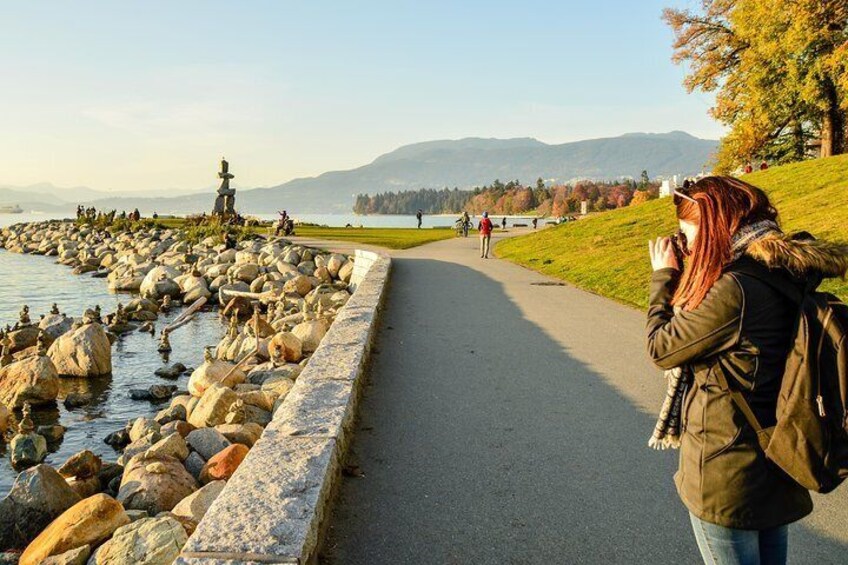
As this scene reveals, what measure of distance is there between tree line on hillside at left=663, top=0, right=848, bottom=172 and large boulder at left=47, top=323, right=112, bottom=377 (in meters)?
30.6

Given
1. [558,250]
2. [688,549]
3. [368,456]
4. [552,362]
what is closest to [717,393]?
[688,549]

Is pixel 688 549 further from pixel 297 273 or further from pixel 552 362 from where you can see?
pixel 297 273

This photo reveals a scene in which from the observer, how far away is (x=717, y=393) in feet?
8.49

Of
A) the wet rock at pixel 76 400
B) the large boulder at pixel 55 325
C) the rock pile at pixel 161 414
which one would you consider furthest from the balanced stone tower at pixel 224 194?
the wet rock at pixel 76 400

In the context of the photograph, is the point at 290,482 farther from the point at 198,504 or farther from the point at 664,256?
the point at 664,256

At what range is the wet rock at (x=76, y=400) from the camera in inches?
447

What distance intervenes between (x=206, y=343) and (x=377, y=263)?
16.7 feet

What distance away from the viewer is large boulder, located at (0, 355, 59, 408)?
11211mm

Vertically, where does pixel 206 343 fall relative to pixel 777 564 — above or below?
below

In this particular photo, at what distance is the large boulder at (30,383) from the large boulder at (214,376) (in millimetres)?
3230

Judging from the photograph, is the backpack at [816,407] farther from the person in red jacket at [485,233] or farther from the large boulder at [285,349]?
the person in red jacket at [485,233]

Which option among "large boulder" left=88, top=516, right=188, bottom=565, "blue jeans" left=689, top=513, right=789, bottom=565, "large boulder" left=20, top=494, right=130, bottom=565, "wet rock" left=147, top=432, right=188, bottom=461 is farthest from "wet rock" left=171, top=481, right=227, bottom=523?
"blue jeans" left=689, top=513, right=789, bottom=565

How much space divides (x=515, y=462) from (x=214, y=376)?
6.07 meters

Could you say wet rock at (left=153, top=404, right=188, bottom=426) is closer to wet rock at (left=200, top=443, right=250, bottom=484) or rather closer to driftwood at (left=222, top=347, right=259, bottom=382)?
driftwood at (left=222, top=347, right=259, bottom=382)
